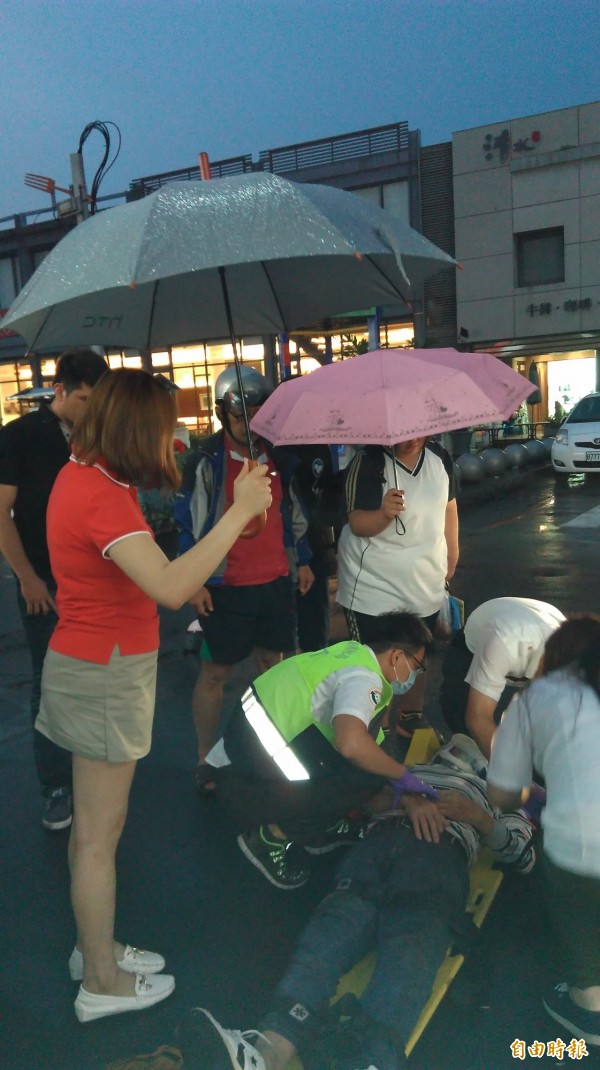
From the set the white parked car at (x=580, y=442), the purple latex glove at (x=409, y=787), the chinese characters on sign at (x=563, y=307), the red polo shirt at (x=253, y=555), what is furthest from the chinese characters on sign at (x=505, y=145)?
the purple latex glove at (x=409, y=787)

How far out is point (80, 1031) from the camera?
2240mm

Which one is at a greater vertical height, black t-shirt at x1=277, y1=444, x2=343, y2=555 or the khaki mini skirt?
black t-shirt at x1=277, y1=444, x2=343, y2=555

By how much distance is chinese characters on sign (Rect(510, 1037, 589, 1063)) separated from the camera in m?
2.06

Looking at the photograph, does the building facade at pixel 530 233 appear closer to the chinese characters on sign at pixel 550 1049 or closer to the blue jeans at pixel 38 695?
the blue jeans at pixel 38 695

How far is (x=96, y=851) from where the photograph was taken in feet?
6.99

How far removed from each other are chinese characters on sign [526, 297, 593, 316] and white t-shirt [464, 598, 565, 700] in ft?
73.1

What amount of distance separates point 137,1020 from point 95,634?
116 cm

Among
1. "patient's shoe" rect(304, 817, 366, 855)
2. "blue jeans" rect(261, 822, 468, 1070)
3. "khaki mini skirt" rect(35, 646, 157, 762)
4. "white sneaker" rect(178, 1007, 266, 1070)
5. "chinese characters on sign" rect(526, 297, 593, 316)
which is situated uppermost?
"chinese characters on sign" rect(526, 297, 593, 316)

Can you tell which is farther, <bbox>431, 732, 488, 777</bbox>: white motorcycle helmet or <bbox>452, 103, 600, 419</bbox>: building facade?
<bbox>452, 103, 600, 419</bbox>: building facade

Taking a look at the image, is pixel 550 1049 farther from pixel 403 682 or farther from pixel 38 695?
pixel 38 695

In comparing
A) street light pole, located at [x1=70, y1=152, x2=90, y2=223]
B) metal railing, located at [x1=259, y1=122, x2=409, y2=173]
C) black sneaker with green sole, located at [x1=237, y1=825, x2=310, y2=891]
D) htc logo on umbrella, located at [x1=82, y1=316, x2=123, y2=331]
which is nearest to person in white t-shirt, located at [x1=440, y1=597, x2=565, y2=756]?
black sneaker with green sole, located at [x1=237, y1=825, x2=310, y2=891]

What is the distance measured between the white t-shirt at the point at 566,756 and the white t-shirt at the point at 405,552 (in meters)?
1.41

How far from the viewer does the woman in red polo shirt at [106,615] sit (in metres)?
1.98

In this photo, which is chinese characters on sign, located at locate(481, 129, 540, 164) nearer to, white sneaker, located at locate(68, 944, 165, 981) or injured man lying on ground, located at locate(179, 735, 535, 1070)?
injured man lying on ground, located at locate(179, 735, 535, 1070)
